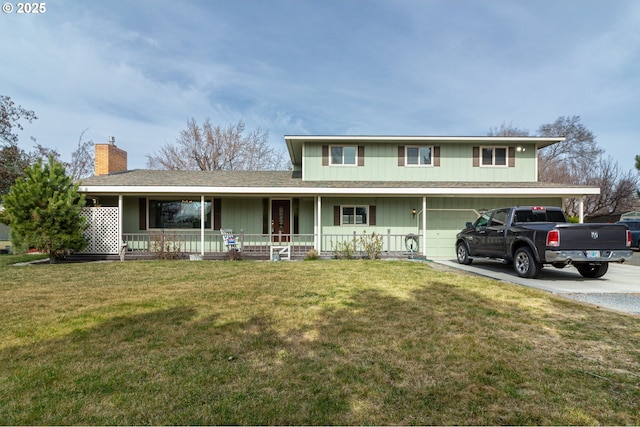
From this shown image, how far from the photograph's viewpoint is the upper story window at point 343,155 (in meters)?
14.1

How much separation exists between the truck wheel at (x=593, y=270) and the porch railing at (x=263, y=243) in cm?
535

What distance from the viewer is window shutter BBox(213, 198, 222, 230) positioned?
1370cm

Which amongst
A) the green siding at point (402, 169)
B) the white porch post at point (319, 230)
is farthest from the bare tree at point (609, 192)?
the white porch post at point (319, 230)

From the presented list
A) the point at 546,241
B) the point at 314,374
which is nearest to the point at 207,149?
the point at 546,241

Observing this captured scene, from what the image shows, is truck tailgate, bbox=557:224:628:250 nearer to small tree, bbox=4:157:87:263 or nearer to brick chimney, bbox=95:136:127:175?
small tree, bbox=4:157:87:263

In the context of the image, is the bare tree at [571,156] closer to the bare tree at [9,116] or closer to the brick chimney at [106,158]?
the brick chimney at [106,158]

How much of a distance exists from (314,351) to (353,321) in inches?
45.1

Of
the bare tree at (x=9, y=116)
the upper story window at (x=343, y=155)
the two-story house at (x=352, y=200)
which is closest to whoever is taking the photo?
the two-story house at (x=352, y=200)

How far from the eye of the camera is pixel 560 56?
15.6m

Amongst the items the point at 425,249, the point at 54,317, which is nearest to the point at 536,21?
the point at 425,249

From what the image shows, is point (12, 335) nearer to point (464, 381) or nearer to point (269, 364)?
point (269, 364)

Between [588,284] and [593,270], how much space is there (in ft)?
3.96

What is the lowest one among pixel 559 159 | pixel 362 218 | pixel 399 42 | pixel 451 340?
pixel 451 340

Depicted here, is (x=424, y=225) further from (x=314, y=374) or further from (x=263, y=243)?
(x=314, y=374)
